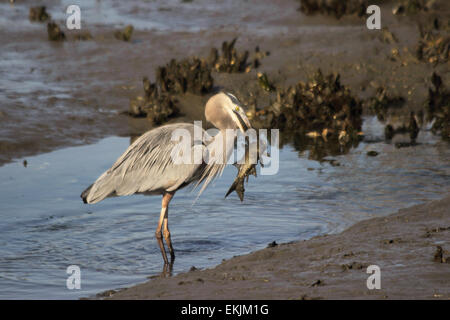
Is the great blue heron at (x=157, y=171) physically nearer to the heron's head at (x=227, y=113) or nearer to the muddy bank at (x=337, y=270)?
the heron's head at (x=227, y=113)

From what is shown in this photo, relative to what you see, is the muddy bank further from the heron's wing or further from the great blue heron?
the heron's wing

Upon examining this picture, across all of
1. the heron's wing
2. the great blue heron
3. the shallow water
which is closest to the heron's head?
the great blue heron

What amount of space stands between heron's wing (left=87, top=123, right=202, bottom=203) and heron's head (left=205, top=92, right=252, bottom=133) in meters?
0.34

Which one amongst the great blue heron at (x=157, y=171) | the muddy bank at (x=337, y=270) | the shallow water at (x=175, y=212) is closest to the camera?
the muddy bank at (x=337, y=270)

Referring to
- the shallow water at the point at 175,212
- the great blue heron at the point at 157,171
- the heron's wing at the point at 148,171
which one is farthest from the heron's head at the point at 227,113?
the shallow water at the point at 175,212

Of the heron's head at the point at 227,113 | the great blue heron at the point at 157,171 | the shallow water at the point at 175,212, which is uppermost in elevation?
the heron's head at the point at 227,113

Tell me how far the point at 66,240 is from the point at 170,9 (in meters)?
13.1

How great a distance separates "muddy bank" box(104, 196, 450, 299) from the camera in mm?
4648

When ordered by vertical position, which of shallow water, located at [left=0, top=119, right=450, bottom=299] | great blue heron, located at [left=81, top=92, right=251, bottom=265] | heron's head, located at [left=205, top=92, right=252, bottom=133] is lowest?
shallow water, located at [left=0, top=119, right=450, bottom=299]

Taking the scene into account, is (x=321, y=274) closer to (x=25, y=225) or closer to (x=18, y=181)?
(x=25, y=225)

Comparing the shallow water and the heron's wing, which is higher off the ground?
the heron's wing

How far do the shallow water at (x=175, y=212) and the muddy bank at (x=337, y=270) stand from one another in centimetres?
56

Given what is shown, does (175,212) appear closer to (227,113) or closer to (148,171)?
(148,171)

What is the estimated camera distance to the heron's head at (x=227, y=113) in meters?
6.37
